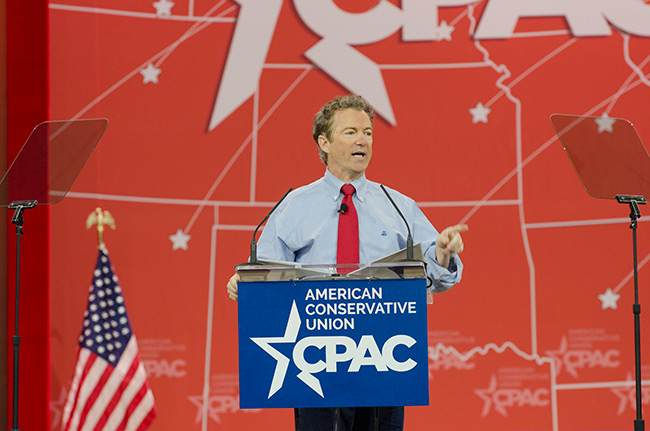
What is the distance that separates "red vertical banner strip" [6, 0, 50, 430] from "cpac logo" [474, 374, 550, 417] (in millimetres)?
2226

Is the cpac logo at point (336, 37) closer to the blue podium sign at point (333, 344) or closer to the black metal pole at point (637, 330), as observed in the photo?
the black metal pole at point (637, 330)

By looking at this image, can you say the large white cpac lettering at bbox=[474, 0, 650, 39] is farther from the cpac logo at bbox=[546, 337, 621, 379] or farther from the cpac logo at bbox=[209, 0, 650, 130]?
the cpac logo at bbox=[546, 337, 621, 379]

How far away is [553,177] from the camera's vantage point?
3812 mm

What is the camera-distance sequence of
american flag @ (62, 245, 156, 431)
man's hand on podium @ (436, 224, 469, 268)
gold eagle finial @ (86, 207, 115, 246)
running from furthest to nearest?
1. gold eagle finial @ (86, 207, 115, 246)
2. american flag @ (62, 245, 156, 431)
3. man's hand on podium @ (436, 224, 469, 268)

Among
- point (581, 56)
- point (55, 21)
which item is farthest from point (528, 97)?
point (55, 21)

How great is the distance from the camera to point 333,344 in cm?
173

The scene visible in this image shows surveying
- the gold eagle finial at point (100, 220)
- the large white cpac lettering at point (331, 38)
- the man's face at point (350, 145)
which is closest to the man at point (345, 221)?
the man's face at point (350, 145)

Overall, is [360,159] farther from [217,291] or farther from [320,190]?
[217,291]

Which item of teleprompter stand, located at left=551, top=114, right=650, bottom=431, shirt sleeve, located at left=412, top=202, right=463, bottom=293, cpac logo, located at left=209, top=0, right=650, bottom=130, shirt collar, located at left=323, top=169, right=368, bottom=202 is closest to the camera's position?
shirt sleeve, located at left=412, top=202, right=463, bottom=293

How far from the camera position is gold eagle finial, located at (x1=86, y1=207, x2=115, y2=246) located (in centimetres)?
368

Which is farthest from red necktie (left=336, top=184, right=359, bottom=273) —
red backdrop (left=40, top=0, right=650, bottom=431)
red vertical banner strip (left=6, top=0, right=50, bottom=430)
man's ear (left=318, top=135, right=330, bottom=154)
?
red vertical banner strip (left=6, top=0, right=50, bottom=430)

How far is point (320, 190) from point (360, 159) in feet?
0.55

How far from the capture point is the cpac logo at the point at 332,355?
67.8 inches

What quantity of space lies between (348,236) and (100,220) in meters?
1.87
